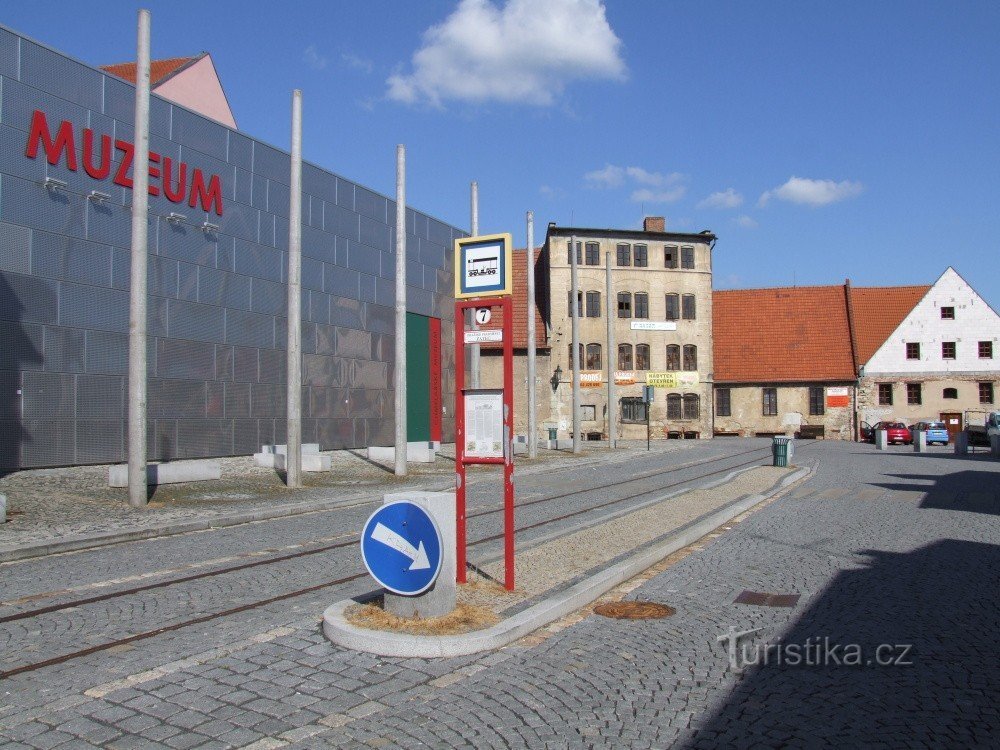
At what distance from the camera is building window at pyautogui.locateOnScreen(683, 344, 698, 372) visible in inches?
2296

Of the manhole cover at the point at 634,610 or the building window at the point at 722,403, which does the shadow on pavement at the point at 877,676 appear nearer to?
the manhole cover at the point at 634,610

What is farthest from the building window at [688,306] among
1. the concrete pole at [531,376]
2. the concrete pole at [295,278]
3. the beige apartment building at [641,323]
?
the concrete pole at [295,278]

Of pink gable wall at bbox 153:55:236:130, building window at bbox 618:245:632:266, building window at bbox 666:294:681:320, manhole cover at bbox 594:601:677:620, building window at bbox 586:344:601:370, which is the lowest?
manhole cover at bbox 594:601:677:620

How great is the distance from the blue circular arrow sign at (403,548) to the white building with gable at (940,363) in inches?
2268

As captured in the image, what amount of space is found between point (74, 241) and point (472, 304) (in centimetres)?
1695

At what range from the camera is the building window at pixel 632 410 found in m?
56.8

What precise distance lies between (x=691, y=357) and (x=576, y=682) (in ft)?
179

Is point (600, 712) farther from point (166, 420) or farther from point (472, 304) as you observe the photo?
point (166, 420)

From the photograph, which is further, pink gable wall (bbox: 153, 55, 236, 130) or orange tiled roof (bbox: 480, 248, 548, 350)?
orange tiled roof (bbox: 480, 248, 548, 350)

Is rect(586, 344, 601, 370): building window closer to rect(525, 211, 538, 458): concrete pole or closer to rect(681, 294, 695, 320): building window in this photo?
rect(681, 294, 695, 320): building window

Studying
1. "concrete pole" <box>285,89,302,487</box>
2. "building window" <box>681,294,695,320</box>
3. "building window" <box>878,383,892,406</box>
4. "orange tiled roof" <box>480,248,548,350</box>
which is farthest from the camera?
"building window" <box>878,383,892,406</box>

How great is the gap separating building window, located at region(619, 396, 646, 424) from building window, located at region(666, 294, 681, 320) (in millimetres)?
6088

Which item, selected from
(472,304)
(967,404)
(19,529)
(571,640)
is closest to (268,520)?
(19,529)

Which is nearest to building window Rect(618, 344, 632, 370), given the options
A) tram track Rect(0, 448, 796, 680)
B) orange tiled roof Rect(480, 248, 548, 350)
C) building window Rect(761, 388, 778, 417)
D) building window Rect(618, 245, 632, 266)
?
building window Rect(618, 245, 632, 266)
